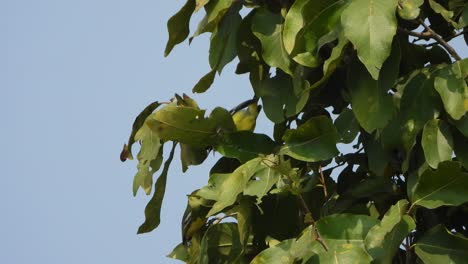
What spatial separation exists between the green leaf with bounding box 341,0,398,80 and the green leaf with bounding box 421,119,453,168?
0.45 feet

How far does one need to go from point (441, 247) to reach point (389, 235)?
4.3 inches

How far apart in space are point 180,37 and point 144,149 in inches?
7.9

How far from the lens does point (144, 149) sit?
1496 millimetres

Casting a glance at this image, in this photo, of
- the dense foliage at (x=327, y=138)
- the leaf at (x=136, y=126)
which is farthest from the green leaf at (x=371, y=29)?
the leaf at (x=136, y=126)

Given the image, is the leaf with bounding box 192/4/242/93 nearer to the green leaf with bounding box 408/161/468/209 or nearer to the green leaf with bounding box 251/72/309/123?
the green leaf with bounding box 251/72/309/123

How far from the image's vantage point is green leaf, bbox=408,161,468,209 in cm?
117

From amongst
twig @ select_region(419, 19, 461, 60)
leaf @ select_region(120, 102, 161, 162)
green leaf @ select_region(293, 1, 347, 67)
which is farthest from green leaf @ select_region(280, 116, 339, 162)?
leaf @ select_region(120, 102, 161, 162)

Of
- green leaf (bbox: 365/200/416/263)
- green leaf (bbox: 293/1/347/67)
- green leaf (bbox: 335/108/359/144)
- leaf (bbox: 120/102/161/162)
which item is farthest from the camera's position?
leaf (bbox: 120/102/161/162)

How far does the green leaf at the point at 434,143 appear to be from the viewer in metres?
1.22

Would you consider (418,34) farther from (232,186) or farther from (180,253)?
(180,253)

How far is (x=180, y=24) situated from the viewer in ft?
4.72

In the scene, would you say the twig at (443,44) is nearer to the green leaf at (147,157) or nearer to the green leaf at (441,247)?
the green leaf at (441,247)

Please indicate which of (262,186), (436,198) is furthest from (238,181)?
(436,198)

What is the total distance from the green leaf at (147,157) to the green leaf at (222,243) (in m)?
0.17
